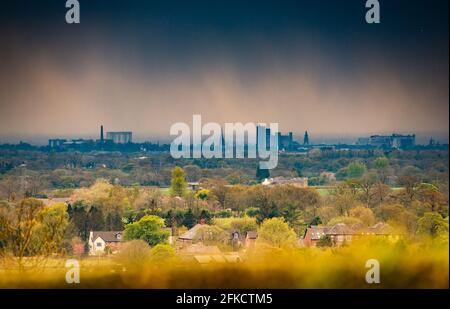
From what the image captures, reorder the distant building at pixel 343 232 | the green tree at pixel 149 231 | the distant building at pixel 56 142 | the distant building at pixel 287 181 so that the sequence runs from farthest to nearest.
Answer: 1. the distant building at pixel 287 181
2. the distant building at pixel 56 142
3. the green tree at pixel 149 231
4. the distant building at pixel 343 232

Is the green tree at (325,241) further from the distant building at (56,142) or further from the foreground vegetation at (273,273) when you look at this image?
the distant building at (56,142)

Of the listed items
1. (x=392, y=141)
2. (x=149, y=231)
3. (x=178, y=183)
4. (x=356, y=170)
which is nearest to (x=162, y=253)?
(x=149, y=231)

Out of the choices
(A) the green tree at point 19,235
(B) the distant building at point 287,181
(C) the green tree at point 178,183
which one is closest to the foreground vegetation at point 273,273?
(A) the green tree at point 19,235

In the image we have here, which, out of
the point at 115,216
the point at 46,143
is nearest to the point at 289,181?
the point at 115,216

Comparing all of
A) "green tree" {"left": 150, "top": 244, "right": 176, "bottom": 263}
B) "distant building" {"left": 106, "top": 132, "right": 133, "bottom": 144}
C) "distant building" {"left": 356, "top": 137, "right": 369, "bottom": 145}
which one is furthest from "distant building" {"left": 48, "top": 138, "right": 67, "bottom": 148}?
"distant building" {"left": 356, "top": 137, "right": 369, "bottom": 145}

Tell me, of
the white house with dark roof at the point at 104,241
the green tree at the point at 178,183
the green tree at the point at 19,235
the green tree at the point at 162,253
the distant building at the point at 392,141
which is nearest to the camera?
the green tree at the point at 19,235

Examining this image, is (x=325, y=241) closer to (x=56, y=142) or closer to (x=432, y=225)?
(x=432, y=225)
